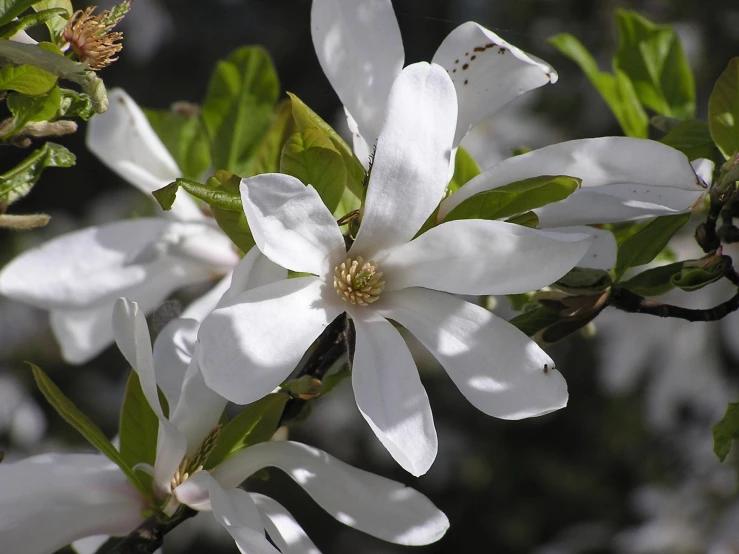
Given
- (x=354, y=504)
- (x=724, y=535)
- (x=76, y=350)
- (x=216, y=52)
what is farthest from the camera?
(x=216, y=52)

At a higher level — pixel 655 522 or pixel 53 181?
pixel 53 181

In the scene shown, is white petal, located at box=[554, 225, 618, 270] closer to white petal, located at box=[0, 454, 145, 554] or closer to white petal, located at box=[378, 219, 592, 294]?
white petal, located at box=[378, 219, 592, 294]

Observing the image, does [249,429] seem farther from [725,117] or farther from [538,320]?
[725,117]

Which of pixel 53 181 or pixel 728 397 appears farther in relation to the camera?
pixel 53 181

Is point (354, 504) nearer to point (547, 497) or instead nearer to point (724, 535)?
point (724, 535)

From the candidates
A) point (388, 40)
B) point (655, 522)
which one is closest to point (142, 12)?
point (655, 522)

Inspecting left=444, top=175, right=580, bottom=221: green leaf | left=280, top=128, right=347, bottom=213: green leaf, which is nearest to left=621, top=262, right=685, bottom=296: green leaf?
left=444, top=175, right=580, bottom=221: green leaf

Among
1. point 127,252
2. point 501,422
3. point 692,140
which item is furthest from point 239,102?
point 501,422
